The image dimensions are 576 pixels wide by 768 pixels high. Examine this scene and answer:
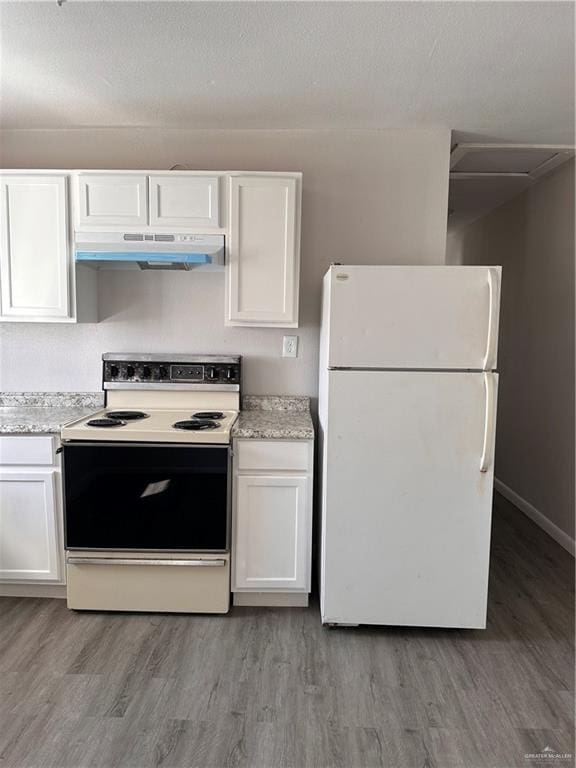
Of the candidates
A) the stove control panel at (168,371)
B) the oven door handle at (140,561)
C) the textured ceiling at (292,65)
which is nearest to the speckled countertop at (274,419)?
the stove control panel at (168,371)

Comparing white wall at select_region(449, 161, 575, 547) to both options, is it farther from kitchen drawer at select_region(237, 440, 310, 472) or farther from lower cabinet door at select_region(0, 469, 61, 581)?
lower cabinet door at select_region(0, 469, 61, 581)

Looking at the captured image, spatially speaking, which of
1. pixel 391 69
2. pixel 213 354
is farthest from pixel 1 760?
pixel 391 69

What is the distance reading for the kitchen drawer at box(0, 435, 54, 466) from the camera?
220cm

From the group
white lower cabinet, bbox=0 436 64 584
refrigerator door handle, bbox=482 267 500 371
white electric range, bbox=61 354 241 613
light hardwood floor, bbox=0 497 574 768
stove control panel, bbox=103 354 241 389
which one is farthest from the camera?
stove control panel, bbox=103 354 241 389

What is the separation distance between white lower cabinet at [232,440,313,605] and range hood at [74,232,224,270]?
3.04 feet

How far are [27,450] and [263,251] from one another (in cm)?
147

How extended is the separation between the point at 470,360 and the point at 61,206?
6.79 ft

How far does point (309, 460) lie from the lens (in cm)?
220

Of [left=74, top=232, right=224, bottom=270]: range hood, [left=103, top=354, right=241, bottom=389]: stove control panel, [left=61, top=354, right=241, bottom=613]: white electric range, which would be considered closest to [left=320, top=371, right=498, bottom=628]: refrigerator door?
[left=61, top=354, right=241, bottom=613]: white electric range

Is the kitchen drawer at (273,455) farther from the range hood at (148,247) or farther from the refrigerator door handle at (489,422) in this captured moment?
the range hood at (148,247)

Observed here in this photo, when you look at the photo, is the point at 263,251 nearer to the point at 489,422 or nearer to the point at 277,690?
the point at 489,422

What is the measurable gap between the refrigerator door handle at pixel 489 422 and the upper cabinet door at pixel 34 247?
204 centimetres

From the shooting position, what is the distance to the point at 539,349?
3.39 metres

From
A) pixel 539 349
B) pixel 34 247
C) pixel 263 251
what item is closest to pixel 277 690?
pixel 263 251
